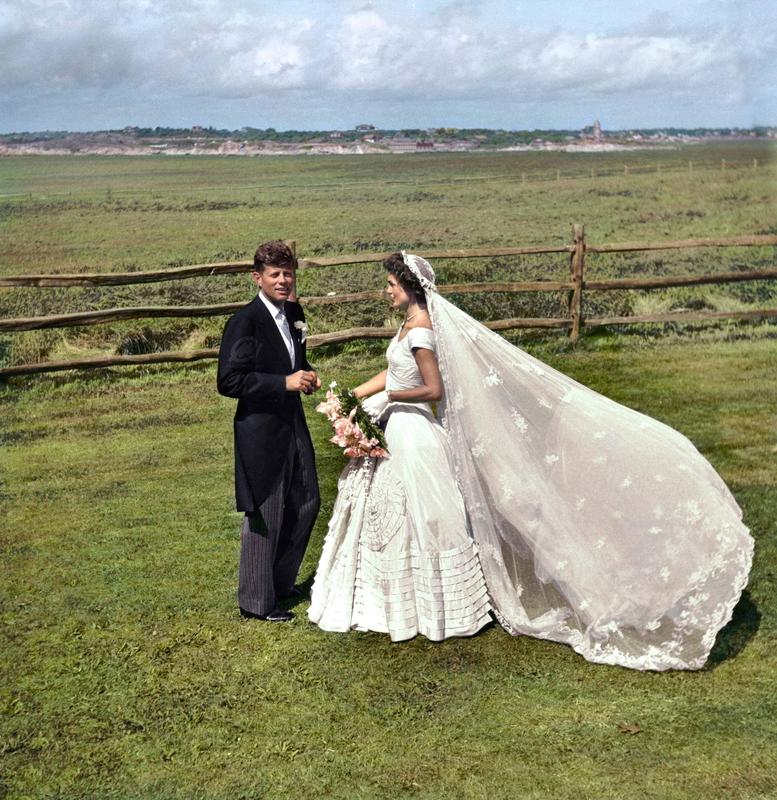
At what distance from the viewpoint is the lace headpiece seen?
506 centimetres

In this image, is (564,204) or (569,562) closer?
(569,562)

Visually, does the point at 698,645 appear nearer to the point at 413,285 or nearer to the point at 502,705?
the point at 502,705

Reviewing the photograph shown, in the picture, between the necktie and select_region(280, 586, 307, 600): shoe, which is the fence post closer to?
select_region(280, 586, 307, 600): shoe

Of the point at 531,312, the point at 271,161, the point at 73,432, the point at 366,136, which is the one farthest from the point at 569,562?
the point at 366,136

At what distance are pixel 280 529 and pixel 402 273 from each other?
155cm

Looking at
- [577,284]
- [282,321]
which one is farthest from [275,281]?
[577,284]

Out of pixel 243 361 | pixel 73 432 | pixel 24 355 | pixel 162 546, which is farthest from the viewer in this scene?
pixel 24 355

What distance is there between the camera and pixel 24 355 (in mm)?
12523

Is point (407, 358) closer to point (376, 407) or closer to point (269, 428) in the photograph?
point (376, 407)

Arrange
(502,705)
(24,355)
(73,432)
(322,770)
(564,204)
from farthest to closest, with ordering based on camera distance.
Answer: (564,204) → (24,355) → (73,432) → (502,705) → (322,770)

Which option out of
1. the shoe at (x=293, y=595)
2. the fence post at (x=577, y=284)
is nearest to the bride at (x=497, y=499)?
the shoe at (x=293, y=595)

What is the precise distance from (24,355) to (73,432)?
3.36 meters

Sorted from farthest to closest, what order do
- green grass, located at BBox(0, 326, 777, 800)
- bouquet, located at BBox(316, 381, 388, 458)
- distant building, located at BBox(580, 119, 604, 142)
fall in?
distant building, located at BBox(580, 119, 604, 142)
bouquet, located at BBox(316, 381, 388, 458)
green grass, located at BBox(0, 326, 777, 800)

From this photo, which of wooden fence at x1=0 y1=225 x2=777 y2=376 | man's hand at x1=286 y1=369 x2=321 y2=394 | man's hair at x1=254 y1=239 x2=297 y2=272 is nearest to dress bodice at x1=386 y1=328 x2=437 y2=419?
man's hand at x1=286 y1=369 x2=321 y2=394
